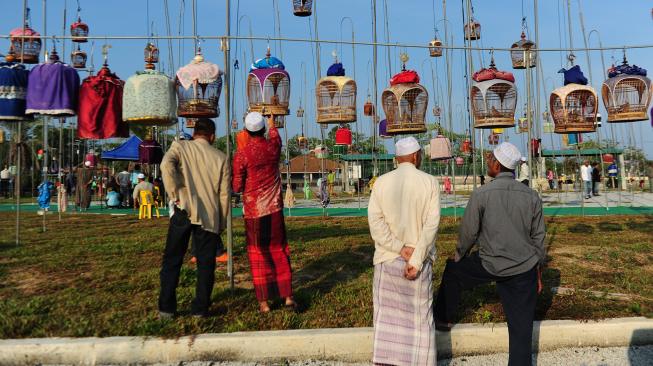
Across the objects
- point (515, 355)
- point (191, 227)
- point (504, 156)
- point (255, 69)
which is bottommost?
point (515, 355)

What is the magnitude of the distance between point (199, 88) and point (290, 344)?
287cm

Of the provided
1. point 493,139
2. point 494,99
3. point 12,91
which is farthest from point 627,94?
point 493,139

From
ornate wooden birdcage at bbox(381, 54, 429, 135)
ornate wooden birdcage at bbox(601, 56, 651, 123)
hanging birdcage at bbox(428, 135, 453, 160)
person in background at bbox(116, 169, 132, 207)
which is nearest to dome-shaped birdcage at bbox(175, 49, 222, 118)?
ornate wooden birdcage at bbox(381, 54, 429, 135)

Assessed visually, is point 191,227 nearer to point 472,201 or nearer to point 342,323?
point 342,323

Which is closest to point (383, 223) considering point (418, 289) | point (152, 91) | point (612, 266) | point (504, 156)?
point (418, 289)

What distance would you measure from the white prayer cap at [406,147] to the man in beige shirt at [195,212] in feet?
5.70

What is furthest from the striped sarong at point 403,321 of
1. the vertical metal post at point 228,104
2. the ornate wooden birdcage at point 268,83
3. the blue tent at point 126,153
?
the blue tent at point 126,153

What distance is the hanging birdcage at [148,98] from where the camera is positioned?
454cm

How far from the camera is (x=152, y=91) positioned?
4.53 meters

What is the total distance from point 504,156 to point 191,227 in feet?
8.35

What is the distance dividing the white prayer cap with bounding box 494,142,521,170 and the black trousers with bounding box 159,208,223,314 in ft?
7.86

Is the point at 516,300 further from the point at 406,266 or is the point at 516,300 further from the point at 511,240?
the point at 406,266

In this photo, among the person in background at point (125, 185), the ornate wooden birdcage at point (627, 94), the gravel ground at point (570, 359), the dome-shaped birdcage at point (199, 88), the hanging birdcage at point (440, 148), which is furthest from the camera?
the person in background at point (125, 185)

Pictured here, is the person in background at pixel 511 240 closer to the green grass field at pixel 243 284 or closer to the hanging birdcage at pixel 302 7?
the green grass field at pixel 243 284
